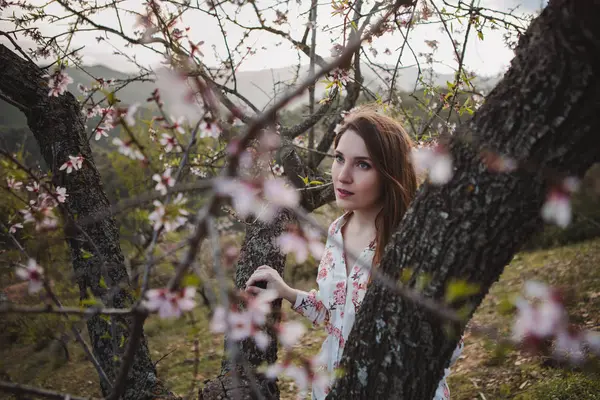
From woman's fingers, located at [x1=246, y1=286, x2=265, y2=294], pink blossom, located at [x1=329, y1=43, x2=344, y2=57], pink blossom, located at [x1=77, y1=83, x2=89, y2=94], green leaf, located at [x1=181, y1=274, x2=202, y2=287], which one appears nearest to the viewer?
green leaf, located at [x1=181, y1=274, x2=202, y2=287]

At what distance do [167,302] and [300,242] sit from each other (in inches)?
33.3

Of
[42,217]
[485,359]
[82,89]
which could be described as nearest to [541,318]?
[42,217]

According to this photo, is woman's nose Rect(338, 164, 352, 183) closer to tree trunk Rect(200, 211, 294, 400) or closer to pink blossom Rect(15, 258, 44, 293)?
tree trunk Rect(200, 211, 294, 400)

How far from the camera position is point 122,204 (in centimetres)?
65

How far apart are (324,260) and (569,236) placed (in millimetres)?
5819

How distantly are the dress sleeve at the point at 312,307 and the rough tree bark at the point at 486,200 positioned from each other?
2.18ft

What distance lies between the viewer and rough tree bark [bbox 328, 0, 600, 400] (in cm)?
70

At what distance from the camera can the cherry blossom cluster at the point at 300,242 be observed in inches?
59.0

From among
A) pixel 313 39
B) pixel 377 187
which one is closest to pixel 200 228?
pixel 377 187

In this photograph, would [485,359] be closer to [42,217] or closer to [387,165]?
[387,165]

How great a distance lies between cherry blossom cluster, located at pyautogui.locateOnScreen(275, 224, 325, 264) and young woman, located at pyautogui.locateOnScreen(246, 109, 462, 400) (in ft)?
0.50

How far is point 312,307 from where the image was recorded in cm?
168

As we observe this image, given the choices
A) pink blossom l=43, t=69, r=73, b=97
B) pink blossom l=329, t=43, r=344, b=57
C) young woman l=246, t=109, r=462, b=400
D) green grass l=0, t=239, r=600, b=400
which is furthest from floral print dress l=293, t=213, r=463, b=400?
pink blossom l=43, t=69, r=73, b=97

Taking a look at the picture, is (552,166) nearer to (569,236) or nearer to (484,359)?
(484,359)
